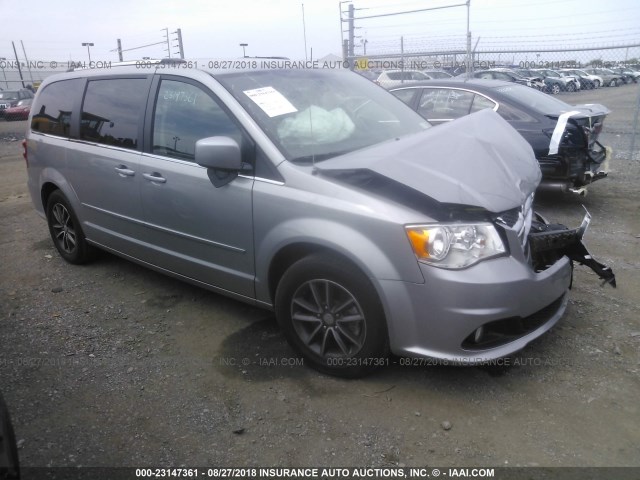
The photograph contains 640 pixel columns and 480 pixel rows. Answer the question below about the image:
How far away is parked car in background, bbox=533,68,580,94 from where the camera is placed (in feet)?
95.7

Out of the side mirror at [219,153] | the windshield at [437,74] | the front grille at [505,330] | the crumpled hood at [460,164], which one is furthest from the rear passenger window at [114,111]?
the windshield at [437,74]

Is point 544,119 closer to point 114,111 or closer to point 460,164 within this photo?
point 460,164

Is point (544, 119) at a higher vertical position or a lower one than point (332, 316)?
higher

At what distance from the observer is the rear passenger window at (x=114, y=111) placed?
3.82m

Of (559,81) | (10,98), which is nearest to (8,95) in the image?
(10,98)

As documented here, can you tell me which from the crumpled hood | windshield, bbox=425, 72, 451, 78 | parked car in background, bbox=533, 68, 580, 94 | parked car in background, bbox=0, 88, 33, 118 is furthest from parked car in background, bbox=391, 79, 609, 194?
parked car in background, bbox=533, 68, 580, 94

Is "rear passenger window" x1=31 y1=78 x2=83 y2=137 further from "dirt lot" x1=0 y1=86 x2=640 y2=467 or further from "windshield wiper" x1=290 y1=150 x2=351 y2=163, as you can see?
"windshield wiper" x1=290 y1=150 x2=351 y2=163

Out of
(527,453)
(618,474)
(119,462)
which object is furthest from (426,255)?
(119,462)

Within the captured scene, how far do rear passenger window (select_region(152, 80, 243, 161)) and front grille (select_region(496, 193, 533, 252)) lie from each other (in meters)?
1.54

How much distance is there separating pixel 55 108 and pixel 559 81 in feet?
99.5

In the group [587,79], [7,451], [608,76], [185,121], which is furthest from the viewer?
[608,76]

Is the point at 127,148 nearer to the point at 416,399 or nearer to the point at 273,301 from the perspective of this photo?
the point at 273,301

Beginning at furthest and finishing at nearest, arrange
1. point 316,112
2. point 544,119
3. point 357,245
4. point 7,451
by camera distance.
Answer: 1. point 544,119
2. point 316,112
3. point 357,245
4. point 7,451

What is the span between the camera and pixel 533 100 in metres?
6.39
